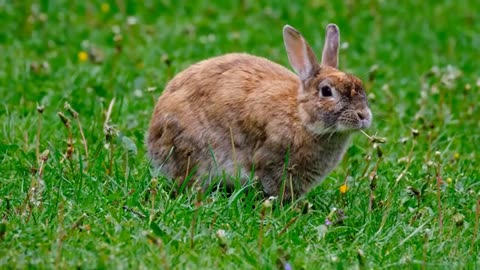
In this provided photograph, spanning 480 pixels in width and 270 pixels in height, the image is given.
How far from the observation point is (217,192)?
5.71 meters

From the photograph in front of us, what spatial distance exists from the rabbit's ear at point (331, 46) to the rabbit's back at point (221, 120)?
263 mm

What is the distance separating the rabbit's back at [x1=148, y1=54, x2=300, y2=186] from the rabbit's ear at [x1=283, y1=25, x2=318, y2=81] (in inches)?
4.8

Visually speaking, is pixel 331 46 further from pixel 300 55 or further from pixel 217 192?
pixel 217 192

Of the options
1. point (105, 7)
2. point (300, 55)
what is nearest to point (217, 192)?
point (300, 55)

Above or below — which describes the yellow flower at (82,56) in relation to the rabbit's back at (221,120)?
below

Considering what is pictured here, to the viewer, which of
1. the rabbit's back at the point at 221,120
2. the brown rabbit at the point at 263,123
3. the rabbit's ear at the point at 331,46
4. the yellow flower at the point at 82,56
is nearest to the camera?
the brown rabbit at the point at 263,123

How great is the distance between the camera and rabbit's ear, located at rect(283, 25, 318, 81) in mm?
6172

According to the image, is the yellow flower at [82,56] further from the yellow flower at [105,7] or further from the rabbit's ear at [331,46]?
the rabbit's ear at [331,46]

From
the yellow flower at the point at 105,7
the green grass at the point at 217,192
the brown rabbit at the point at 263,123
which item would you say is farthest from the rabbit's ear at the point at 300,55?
the yellow flower at the point at 105,7

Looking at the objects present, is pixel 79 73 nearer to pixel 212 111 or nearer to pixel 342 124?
pixel 212 111

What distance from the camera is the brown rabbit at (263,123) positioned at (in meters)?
5.95

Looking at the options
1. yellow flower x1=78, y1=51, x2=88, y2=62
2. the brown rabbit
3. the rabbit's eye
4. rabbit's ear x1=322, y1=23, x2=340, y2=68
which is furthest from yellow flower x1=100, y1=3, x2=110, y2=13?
the rabbit's eye

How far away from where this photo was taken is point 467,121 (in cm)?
795

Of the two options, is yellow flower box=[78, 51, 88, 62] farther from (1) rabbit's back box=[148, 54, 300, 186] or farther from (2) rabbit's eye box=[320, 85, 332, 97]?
(2) rabbit's eye box=[320, 85, 332, 97]
